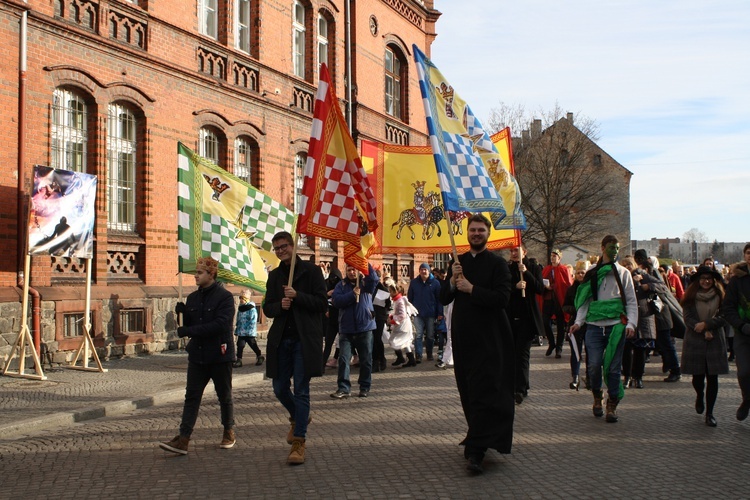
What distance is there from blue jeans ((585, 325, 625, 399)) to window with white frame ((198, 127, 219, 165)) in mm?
11845

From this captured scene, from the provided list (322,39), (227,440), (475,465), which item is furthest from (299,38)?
Answer: (475,465)

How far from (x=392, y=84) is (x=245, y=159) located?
1022 cm

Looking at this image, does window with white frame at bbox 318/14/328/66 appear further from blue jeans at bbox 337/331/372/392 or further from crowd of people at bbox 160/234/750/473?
blue jeans at bbox 337/331/372/392

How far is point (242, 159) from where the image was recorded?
20.1 metres

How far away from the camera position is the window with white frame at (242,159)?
1977cm

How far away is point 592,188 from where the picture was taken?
44.9 m

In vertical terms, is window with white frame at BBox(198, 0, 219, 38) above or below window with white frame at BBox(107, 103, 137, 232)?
above

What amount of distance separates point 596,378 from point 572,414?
576 millimetres

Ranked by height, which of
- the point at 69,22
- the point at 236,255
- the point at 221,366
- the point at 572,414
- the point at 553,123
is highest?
the point at 553,123

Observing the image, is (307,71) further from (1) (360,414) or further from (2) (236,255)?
(1) (360,414)

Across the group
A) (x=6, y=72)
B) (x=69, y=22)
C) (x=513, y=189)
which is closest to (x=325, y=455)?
(x=513, y=189)

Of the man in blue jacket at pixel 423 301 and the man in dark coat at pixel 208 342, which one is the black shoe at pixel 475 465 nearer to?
the man in dark coat at pixel 208 342

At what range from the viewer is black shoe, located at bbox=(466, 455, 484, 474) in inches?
246

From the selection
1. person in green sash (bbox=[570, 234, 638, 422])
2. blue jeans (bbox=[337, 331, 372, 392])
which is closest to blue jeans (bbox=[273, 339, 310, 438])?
blue jeans (bbox=[337, 331, 372, 392])
